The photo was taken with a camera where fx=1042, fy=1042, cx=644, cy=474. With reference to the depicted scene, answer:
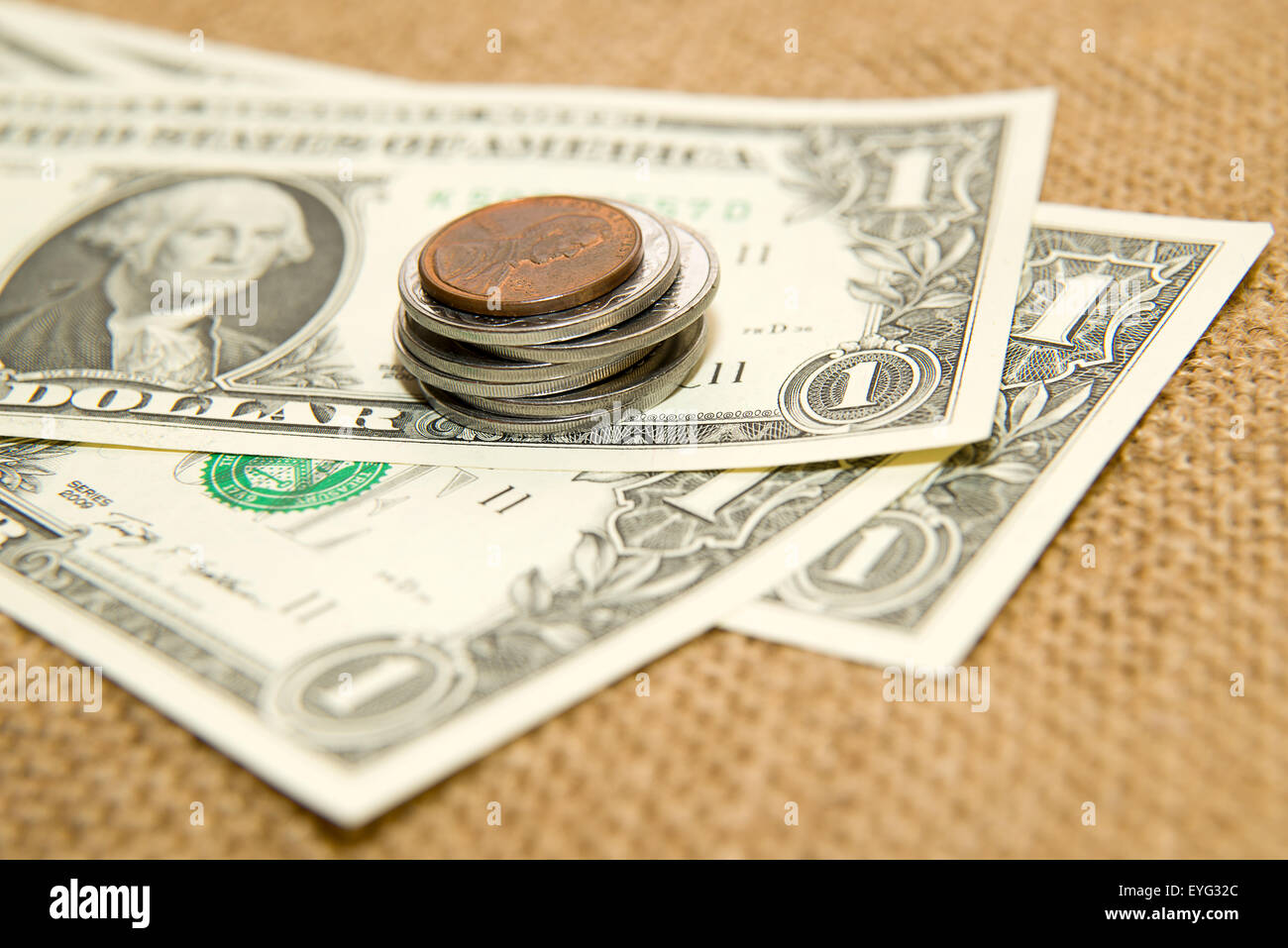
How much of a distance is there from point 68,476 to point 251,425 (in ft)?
0.39

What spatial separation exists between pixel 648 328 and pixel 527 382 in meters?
0.08

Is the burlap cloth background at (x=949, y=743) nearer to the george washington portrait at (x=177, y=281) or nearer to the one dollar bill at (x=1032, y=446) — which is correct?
the one dollar bill at (x=1032, y=446)

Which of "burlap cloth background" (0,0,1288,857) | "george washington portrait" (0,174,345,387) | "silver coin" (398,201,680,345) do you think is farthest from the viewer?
"george washington portrait" (0,174,345,387)

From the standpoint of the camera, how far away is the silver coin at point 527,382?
63cm

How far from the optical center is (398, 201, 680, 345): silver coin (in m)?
0.61

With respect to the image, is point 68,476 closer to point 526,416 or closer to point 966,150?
point 526,416

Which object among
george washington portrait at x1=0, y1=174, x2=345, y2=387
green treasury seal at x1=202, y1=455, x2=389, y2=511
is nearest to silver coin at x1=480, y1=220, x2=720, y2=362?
green treasury seal at x1=202, y1=455, x2=389, y2=511

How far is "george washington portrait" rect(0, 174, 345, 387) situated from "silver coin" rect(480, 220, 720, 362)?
9.7 inches

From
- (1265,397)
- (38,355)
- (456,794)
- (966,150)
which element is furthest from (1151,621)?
(38,355)

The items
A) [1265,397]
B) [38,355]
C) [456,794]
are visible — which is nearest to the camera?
[456,794]

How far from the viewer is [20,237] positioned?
2.90 ft

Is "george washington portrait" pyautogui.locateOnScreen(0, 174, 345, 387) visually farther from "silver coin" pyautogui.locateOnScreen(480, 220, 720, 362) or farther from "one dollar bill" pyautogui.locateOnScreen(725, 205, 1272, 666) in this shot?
"one dollar bill" pyautogui.locateOnScreen(725, 205, 1272, 666)

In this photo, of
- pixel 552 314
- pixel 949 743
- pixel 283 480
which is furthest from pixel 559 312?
pixel 949 743

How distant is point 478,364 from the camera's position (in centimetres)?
63
